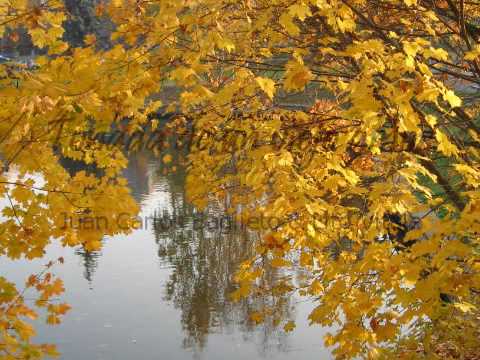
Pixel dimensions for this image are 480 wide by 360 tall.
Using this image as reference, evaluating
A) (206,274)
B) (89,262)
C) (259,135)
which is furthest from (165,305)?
(259,135)

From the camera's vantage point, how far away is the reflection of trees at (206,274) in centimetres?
1089

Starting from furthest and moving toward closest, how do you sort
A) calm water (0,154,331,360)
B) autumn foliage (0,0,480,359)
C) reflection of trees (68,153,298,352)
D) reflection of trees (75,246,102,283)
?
reflection of trees (75,246,102,283), reflection of trees (68,153,298,352), calm water (0,154,331,360), autumn foliage (0,0,480,359)

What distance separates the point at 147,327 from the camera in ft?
35.6

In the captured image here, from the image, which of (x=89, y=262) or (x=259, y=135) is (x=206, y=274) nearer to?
(x=89, y=262)

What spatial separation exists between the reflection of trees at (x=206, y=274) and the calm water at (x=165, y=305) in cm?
2

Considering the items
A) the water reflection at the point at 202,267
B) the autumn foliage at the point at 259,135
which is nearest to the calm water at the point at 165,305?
the water reflection at the point at 202,267

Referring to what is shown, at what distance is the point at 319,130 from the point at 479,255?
84.9 inches

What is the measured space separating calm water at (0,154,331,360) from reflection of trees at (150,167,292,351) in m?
0.02

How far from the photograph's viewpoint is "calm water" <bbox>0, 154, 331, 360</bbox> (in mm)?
10102

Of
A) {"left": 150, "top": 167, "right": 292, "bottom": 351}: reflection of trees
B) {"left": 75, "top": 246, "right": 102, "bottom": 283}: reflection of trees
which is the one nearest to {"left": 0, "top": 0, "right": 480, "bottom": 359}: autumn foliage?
{"left": 150, "top": 167, "right": 292, "bottom": 351}: reflection of trees

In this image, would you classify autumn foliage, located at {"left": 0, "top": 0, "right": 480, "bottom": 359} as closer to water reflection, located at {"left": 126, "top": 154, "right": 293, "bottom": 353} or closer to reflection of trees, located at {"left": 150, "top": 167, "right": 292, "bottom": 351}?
water reflection, located at {"left": 126, "top": 154, "right": 293, "bottom": 353}

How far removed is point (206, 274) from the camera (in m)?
13.4

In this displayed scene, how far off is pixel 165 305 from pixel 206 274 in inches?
72.7

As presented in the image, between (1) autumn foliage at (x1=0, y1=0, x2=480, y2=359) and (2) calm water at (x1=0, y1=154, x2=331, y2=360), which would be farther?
(2) calm water at (x1=0, y1=154, x2=331, y2=360)
